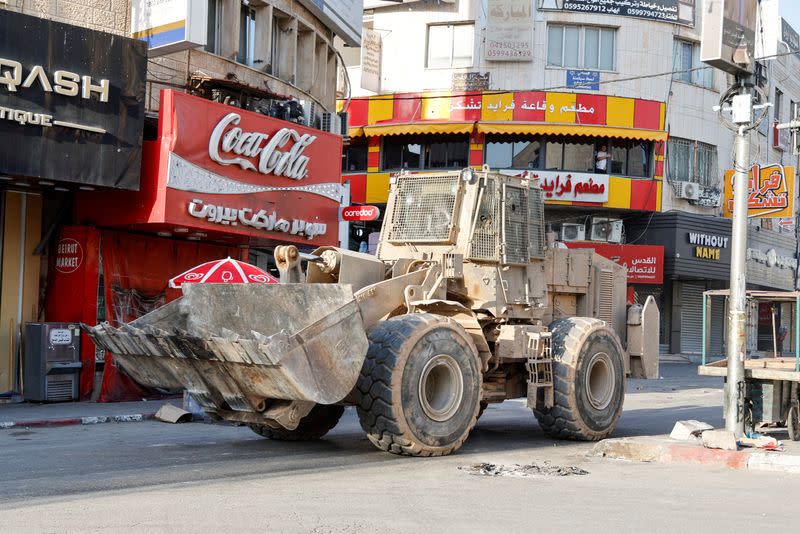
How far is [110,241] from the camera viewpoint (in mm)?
18547

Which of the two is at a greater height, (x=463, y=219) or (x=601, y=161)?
(x=601, y=161)

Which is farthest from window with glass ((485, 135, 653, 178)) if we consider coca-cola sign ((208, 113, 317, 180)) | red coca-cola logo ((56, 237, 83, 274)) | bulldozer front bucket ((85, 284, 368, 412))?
bulldozer front bucket ((85, 284, 368, 412))

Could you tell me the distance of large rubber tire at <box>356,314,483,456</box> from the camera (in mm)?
10320

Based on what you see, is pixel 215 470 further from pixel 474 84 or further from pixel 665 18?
pixel 665 18

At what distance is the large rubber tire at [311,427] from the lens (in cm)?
1224

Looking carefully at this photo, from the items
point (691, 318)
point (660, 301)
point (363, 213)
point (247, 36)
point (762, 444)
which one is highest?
point (247, 36)

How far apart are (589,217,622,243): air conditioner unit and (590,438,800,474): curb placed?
24386 millimetres

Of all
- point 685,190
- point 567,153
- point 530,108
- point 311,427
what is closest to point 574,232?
point 567,153

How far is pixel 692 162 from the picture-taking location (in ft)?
121

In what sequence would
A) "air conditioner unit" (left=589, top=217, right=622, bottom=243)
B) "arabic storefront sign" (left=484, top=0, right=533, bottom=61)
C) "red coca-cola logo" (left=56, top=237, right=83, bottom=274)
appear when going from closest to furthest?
"red coca-cola logo" (left=56, top=237, right=83, bottom=274) → "arabic storefront sign" (left=484, top=0, right=533, bottom=61) → "air conditioner unit" (left=589, top=217, right=622, bottom=243)

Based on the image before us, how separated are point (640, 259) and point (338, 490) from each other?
28055 millimetres

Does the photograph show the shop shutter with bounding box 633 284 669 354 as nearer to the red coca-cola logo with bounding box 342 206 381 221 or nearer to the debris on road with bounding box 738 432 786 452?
the red coca-cola logo with bounding box 342 206 381 221

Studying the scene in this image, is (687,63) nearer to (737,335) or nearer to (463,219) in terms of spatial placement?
(737,335)

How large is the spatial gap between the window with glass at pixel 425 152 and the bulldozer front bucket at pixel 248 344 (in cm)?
2574
